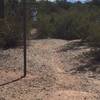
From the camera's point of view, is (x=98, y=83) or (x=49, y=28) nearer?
(x=98, y=83)

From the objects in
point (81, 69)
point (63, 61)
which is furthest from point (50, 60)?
point (81, 69)

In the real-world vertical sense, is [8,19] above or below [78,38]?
above

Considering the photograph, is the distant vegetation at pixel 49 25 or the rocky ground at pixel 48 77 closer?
the rocky ground at pixel 48 77

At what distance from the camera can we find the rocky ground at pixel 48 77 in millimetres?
9750

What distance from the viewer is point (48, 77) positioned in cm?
1170

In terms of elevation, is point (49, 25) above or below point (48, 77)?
below

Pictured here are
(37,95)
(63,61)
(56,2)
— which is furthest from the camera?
(56,2)

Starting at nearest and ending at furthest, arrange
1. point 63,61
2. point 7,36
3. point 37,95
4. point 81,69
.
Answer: point 37,95
point 81,69
point 63,61
point 7,36

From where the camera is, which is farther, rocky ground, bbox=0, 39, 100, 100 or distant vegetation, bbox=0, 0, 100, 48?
distant vegetation, bbox=0, 0, 100, 48

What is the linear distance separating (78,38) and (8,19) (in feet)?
17.4

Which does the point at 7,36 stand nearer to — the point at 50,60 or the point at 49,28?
the point at 50,60

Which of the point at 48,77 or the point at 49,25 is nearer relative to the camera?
the point at 48,77

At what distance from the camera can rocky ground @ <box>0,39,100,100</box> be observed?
9.75 metres

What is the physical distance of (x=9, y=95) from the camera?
31.9ft
